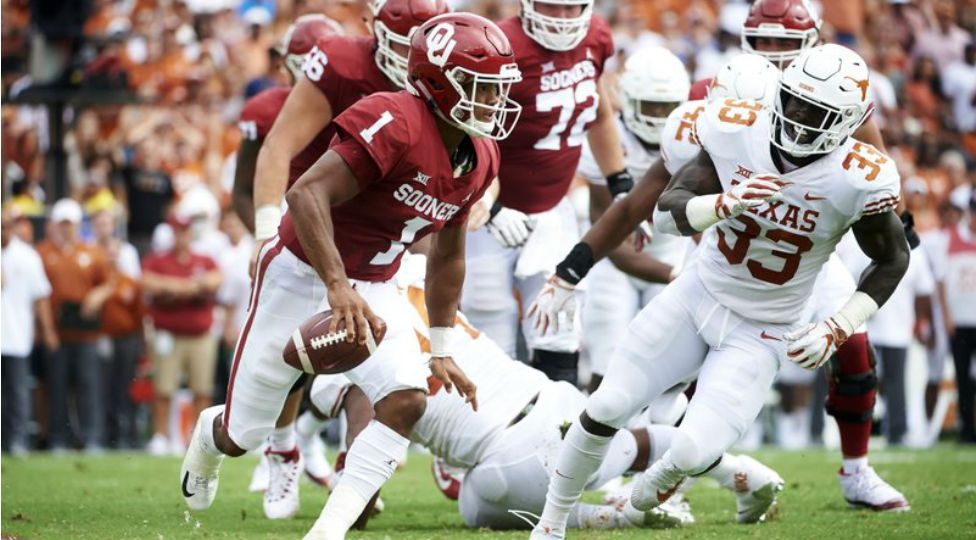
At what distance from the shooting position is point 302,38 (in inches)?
300

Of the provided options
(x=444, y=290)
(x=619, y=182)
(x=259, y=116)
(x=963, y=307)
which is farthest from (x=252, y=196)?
(x=963, y=307)

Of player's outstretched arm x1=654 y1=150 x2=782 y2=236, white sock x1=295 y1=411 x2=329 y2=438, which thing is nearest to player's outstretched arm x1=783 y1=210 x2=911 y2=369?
player's outstretched arm x1=654 y1=150 x2=782 y2=236

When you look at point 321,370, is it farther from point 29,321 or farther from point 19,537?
point 29,321

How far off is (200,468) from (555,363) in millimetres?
2006

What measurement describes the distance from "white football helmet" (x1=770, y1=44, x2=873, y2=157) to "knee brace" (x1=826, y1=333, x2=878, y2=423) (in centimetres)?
166

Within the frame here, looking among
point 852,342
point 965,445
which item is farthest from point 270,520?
point 965,445

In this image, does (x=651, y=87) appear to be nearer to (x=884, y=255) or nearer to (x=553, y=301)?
(x=553, y=301)

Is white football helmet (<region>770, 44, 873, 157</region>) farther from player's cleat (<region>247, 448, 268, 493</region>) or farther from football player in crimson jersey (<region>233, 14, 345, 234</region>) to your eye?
player's cleat (<region>247, 448, 268, 493</region>)

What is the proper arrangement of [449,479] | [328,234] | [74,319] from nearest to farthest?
[328,234] < [449,479] < [74,319]

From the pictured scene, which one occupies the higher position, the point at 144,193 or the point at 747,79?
the point at 747,79

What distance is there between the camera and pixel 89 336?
12273mm

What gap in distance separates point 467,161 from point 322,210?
26.8 inches

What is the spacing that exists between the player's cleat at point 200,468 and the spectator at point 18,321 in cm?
584

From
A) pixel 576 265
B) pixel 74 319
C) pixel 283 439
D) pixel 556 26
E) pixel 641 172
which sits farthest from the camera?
pixel 74 319
